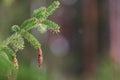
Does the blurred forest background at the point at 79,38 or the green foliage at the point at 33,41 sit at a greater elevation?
the blurred forest background at the point at 79,38

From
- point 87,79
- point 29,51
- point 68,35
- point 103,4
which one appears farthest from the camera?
point 68,35

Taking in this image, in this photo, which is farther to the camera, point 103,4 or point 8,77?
point 103,4

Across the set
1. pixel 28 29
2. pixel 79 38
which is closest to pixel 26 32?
pixel 28 29

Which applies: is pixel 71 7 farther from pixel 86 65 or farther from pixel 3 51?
pixel 3 51

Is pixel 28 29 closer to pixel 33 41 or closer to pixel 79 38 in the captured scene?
pixel 33 41

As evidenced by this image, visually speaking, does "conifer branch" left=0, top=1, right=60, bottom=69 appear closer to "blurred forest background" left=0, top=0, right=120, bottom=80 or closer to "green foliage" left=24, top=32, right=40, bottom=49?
"green foliage" left=24, top=32, right=40, bottom=49

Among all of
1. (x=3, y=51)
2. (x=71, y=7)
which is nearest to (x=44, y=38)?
(x=71, y=7)

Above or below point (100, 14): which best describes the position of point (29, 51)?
below

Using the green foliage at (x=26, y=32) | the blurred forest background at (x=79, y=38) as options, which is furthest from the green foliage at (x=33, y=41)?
the blurred forest background at (x=79, y=38)

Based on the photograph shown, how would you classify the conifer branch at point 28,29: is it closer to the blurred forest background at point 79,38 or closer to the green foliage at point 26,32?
the green foliage at point 26,32
